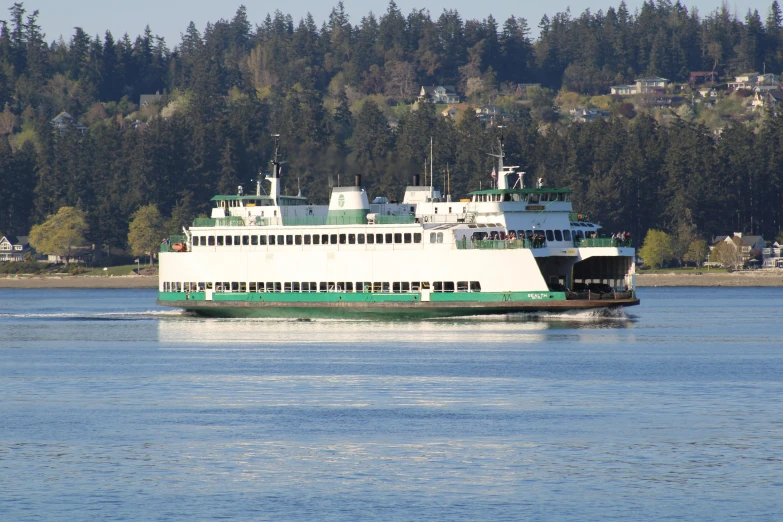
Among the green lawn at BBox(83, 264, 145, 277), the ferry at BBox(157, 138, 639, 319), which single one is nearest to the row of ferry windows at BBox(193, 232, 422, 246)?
the ferry at BBox(157, 138, 639, 319)

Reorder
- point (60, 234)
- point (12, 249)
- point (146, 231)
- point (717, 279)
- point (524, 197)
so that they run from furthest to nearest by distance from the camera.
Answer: point (12, 249), point (60, 234), point (146, 231), point (717, 279), point (524, 197)

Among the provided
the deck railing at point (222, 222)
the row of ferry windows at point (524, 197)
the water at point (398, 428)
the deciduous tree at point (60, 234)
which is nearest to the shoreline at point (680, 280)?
the deciduous tree at point (60, 234)

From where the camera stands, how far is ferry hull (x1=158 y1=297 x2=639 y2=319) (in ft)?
224

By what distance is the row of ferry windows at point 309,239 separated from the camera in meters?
72.9

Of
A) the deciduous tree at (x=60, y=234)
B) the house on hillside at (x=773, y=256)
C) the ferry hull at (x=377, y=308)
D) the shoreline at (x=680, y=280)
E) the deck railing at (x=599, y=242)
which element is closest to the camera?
the ferry hull at (x=377, y=308)

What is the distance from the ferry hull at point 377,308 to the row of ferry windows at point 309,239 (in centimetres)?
359

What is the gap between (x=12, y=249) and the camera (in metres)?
175

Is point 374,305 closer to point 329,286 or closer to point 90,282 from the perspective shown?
point 329,286

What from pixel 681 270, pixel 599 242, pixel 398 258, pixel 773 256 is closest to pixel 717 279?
pixel 681 270

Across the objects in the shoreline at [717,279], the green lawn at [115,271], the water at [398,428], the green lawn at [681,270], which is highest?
the green lawn at [115,271]

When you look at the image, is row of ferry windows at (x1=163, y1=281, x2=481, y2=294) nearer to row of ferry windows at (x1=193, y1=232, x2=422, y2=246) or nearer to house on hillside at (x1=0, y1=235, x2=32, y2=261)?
row of ferry windows at (x1=193, y1=232, x2=422, y2=246)

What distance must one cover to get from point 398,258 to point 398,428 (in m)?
37.4

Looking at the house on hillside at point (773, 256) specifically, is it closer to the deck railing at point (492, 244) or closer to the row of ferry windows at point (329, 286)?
the row of ferry windows at point (329, 286)

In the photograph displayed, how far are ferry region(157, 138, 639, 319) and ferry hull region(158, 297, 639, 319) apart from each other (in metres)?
0.08
